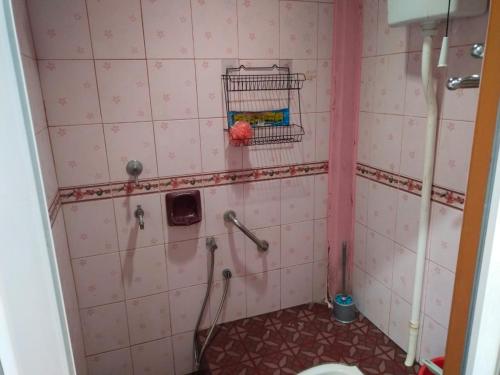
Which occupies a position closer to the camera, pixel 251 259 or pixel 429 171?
pixel 429 171

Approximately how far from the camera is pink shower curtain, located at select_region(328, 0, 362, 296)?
177 centimetres

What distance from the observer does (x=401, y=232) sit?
64.9 inches

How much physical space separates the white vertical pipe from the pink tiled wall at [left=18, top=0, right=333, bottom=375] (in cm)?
59

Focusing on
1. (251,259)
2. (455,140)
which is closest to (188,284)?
(251,259)

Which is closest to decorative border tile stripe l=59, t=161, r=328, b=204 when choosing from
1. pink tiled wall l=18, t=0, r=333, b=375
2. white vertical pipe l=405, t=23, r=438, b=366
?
pink tiled wall l=18, t=0, r=333, b=375

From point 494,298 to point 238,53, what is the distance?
1.42m

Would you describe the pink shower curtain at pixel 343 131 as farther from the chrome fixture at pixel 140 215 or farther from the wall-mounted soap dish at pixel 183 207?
the chrome fixture at pixel 140 215

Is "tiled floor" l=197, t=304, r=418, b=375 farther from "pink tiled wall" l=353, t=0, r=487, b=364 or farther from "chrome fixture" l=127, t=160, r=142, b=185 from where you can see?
"chrome fixture" l=127, t=160, r=142, b=185

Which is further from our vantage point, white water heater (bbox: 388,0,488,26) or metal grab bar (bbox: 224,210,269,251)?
metal grab bar (bbox: 224,210,269,251)

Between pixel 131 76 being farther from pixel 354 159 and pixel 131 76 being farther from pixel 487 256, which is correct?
pixel 487 256

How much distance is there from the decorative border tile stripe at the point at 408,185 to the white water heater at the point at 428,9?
62 cm

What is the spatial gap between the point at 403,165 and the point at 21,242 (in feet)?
5.00

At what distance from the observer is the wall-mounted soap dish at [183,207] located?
5.52 feet

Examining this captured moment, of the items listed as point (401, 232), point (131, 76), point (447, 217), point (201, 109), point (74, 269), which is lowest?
point (74, 269)
